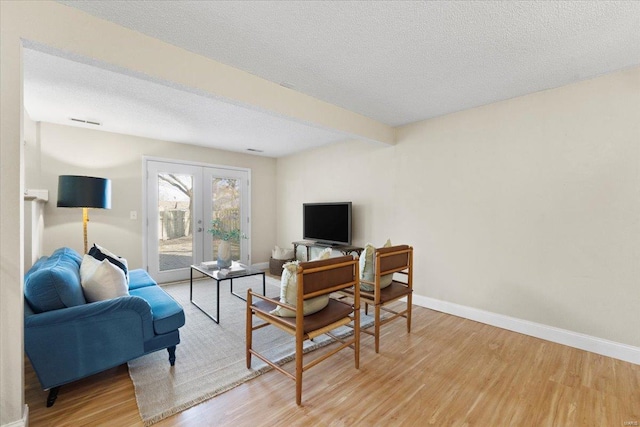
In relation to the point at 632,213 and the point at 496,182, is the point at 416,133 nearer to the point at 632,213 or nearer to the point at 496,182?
the point at 496,182

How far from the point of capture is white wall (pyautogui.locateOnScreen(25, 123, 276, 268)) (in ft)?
11.9

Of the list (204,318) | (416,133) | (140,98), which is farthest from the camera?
(416,133)

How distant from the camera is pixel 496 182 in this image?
117 inches

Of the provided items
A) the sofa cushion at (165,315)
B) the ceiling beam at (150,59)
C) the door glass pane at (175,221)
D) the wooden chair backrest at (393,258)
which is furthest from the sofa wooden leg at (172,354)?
the door glass pane at (175,221)

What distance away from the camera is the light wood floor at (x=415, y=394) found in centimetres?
164

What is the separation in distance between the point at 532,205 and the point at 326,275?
2.31 metres

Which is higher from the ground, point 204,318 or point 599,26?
point 599,26

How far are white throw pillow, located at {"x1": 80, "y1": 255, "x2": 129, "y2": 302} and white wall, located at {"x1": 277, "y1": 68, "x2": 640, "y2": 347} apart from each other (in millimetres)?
3117

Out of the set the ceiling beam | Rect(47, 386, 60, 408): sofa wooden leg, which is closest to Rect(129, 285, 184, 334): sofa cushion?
Rect(47, 386, 60, 408): sofa wooden leg

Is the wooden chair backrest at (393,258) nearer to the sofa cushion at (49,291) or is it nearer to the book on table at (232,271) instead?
the book on table at (232,271)

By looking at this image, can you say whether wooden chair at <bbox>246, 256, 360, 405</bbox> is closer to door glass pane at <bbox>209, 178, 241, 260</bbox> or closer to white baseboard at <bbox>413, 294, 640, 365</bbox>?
white baseboard at <bbox>413, 294, 640, 365</bbox>

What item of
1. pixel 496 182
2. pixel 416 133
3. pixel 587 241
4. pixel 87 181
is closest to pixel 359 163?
pixel 416 133

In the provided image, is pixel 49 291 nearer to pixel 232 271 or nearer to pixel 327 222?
pixel 232 271

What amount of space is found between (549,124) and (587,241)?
1.15m
